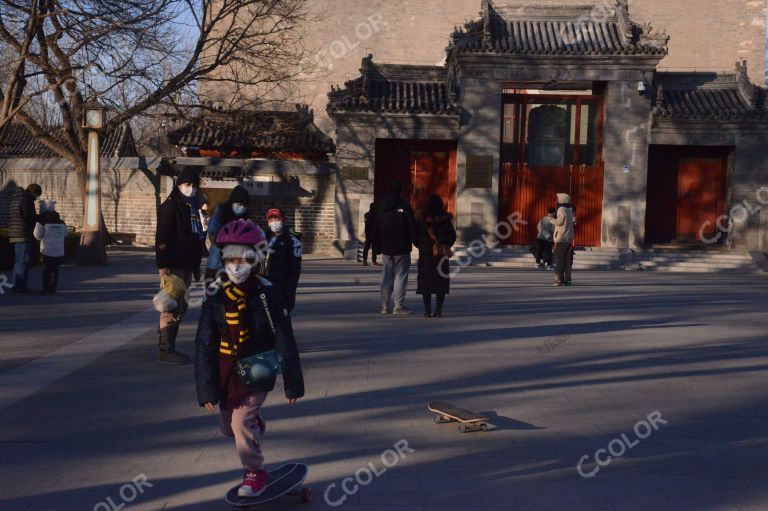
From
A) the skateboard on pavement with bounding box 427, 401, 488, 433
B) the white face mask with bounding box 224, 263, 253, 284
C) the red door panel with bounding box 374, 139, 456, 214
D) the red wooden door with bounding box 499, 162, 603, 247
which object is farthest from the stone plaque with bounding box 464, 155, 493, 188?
the white face mask with bounding box 224, 263, 253, 284

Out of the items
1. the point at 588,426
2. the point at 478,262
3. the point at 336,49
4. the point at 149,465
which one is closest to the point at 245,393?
the point at 149,465

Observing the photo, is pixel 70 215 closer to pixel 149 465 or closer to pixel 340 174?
pixel 340 174

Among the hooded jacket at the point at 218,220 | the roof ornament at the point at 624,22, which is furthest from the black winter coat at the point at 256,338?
the roof ornament at the point at 624,22

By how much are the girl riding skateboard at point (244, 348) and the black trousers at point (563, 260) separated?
1269cm

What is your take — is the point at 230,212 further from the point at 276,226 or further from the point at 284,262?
the point at 284,262

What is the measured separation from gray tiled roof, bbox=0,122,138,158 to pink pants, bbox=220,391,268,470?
106ft

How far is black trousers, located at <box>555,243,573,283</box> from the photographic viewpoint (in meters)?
16.6

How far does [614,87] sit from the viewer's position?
24.6 metres

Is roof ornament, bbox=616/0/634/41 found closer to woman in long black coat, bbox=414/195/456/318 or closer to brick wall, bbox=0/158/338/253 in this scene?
brick wall, bbox=0/158/338/253

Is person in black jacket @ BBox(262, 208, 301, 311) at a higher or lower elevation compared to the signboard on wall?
lower

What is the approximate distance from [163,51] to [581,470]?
1528 centimetres

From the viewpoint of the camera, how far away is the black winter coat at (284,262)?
27.8 feet

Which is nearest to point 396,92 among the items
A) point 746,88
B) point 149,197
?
point 149,197

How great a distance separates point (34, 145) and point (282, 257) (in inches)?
1218
